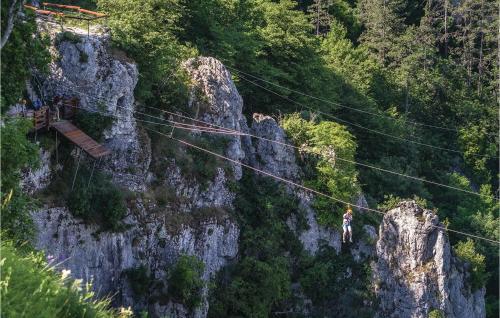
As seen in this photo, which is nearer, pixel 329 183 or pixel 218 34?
pixel 329 183

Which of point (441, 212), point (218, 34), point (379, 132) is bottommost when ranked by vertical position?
point (441, 212)

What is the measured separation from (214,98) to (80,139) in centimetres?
845

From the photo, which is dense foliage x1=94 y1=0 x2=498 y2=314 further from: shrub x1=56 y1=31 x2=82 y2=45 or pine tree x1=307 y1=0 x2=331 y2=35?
shrub x1=56 y1=31 x2=82 y2=45

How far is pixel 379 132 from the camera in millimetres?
38062

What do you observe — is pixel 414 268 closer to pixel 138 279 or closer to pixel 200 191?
pixel 200 191

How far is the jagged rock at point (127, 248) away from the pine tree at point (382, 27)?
3383 cm

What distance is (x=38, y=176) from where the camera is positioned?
14828 millimetres

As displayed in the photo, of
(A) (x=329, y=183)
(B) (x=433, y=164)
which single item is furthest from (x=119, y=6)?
(B) (x=433, y=164)

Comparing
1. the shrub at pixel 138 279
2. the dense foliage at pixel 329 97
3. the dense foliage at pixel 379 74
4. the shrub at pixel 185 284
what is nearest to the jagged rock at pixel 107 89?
the dense foliage at pixel 329 97

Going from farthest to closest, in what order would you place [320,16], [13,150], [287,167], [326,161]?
[320,16]
[326,161]
[287,167]
[13,150]

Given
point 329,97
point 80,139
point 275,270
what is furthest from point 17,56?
point 329,97

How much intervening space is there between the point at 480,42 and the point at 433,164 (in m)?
17.7

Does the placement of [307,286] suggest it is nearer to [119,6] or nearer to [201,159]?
[201,159]

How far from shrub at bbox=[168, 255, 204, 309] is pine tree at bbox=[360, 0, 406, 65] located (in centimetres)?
3641
